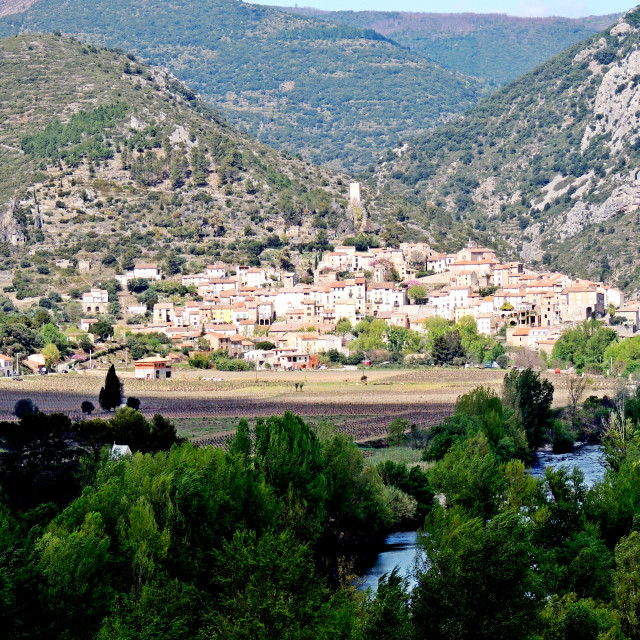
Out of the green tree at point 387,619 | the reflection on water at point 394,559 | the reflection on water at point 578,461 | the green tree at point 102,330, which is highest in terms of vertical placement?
the green tree at point 102,330

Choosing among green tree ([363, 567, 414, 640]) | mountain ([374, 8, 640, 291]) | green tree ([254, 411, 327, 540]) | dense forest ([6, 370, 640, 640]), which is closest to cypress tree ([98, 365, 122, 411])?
dense forest ([6, 370, 640, 640])

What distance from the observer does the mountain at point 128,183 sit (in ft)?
397

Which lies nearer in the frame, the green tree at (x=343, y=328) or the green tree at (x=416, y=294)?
the green tree at (x=343, y=328)

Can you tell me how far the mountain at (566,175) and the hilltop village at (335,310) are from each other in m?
23.2

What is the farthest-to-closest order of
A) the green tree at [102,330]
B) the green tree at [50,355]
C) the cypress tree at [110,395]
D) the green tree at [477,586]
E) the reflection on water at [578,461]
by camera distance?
1. the green tree at [102,330]
2. the green tree at [50,355]
3. the cypress tree at [110,395]
4. the reflection on water at [578,461]
5. the green tree at [477,586]

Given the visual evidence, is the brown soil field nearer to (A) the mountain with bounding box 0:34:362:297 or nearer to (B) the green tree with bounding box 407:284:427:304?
(B) the green tree with bounding box 407:284:427:304

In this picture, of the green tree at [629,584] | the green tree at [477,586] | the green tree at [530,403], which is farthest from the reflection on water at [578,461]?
the green tree at [477,586]

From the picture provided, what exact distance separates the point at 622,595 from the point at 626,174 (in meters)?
131

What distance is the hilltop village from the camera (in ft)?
303

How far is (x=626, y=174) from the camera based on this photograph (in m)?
153

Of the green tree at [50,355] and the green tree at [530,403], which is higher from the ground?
the green tree at [50,355]

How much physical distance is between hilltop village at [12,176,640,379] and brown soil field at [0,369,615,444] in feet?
13.8

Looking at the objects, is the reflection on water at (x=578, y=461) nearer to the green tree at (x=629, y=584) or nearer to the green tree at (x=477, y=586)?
the green tree at (x=629, y=584)

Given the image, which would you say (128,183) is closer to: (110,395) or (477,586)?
(110,395)
